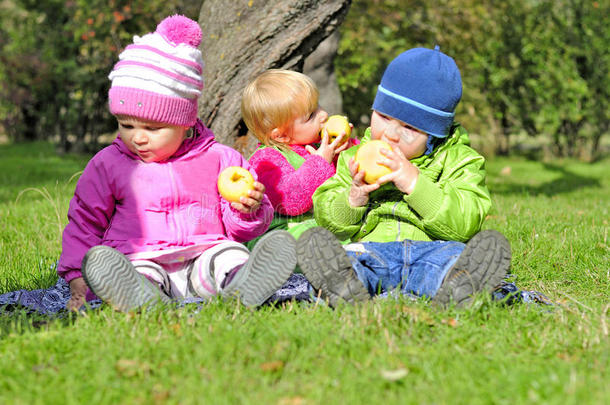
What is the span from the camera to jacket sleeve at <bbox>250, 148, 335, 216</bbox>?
393cm

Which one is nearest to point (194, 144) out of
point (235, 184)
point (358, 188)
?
point (235, 184)

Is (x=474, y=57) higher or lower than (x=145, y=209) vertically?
lower

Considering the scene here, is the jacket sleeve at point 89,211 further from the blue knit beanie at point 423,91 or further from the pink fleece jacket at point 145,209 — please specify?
the blue knit beanie at point 423,91

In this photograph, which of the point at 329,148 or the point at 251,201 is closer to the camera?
the point at 251,201

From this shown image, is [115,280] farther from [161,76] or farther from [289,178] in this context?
[289,178]

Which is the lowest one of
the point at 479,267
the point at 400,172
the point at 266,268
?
the point at 266,268

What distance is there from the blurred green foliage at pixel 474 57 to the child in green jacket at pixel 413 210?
8.85 m

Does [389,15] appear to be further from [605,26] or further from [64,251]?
[64,251]

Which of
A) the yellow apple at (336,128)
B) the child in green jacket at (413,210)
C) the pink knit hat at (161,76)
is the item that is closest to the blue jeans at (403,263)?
the child in green jacket at (413,210)

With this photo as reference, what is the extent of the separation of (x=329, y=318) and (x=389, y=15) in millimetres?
11516

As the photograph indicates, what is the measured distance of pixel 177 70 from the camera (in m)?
Result: 3.35

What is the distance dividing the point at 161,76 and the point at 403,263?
1.64 meters

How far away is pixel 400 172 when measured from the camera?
3094 mm

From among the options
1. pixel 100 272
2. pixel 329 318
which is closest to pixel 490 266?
pixel 329 318
